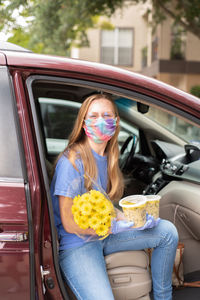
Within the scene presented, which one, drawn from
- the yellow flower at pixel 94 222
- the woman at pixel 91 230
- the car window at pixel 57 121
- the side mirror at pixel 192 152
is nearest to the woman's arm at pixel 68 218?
the woman at pixel 91 230

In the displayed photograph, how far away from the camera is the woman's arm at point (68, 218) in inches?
69.3

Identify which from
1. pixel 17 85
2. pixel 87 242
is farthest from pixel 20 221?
pixel 17 85

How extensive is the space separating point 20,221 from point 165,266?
3.06 feet

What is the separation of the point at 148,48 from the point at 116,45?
3.76m

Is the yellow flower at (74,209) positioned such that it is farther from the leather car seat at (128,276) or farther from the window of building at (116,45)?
the window of building at (116,45)

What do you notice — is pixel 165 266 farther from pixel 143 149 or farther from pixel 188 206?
pixel 143 149


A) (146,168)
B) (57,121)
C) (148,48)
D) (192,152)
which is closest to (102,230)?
(192,152)

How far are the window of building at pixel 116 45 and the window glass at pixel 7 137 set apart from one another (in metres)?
21.4

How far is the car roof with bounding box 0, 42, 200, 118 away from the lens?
165 cm

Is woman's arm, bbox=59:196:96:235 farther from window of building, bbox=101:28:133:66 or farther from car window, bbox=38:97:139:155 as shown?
window of building, bbox=101:28:133:66

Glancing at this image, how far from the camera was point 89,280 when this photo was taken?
176 centimetres

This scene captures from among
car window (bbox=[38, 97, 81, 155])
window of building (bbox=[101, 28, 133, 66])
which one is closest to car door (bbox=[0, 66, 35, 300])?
car window (bbox=[38, 97, 81, 155])

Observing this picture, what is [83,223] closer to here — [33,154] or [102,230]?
[102,230]

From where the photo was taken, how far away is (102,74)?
1715 millimetres
